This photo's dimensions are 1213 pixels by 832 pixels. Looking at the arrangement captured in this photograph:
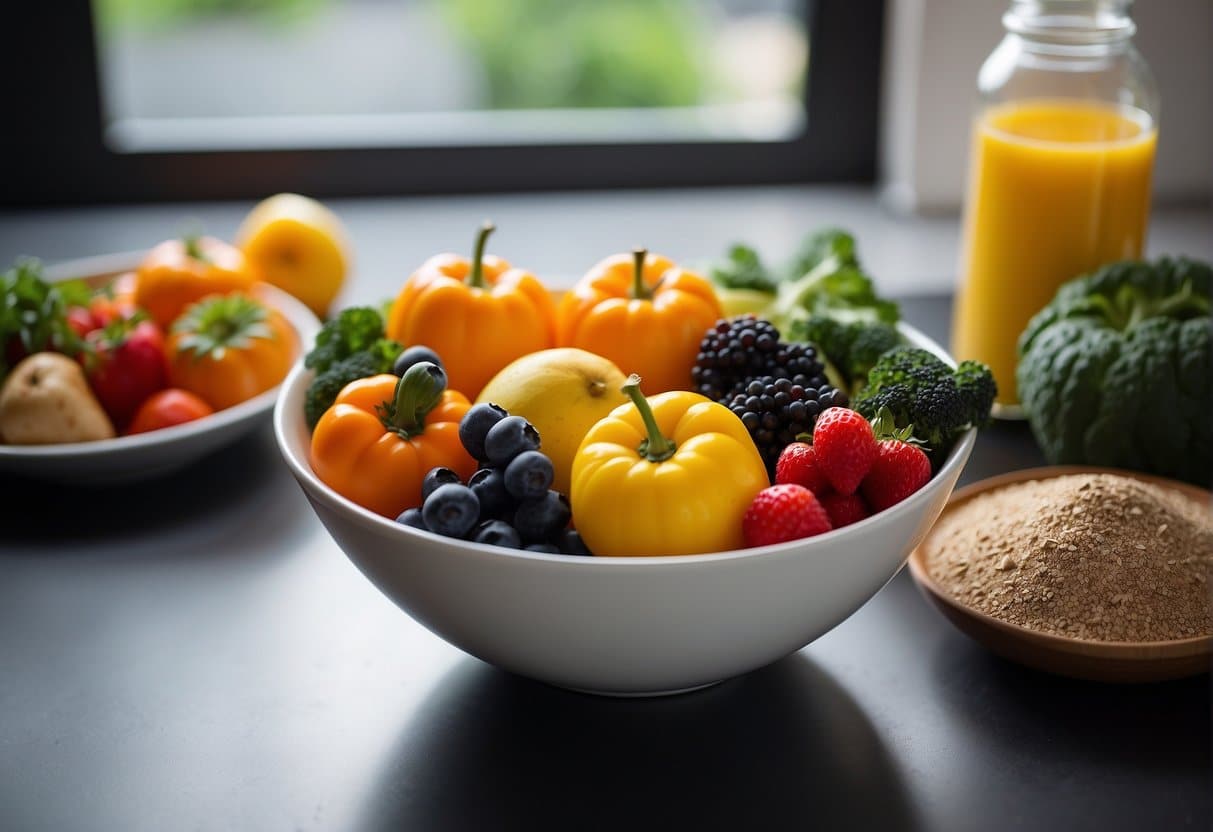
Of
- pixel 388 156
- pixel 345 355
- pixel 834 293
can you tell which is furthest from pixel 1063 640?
pixel 388 156

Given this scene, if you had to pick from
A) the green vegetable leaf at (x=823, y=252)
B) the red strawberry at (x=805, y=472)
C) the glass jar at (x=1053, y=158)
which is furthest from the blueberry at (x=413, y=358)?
the glass jar at (x=1053, y=158)

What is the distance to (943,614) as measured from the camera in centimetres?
93

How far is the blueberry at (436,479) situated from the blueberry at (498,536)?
60mm

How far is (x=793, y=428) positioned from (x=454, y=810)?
1.12 feet

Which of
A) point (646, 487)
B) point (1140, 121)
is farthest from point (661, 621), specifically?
point (1140, 121)

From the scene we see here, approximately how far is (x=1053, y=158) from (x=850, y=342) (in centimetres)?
34

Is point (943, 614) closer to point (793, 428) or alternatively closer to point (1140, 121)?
point (793, 428)

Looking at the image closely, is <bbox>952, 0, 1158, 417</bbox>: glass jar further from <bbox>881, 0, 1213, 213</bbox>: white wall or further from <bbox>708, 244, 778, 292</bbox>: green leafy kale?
<bbox>881, 0, 1213, 213</bbox>: white wall

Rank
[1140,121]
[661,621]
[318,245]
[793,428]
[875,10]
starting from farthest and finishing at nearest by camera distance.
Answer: [875,10] → [318,245] → [1140,121] → [793,428] → [661,621]

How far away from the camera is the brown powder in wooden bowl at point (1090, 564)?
87cm

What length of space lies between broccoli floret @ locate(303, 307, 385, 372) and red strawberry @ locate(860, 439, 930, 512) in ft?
1.45

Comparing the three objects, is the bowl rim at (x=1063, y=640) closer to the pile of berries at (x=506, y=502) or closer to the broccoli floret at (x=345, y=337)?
the pile of berries at (x=506, y=502)

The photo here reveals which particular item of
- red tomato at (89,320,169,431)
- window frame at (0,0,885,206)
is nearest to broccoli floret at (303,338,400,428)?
red tomato at (89,320,169,431)

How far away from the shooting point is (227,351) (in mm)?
1235
